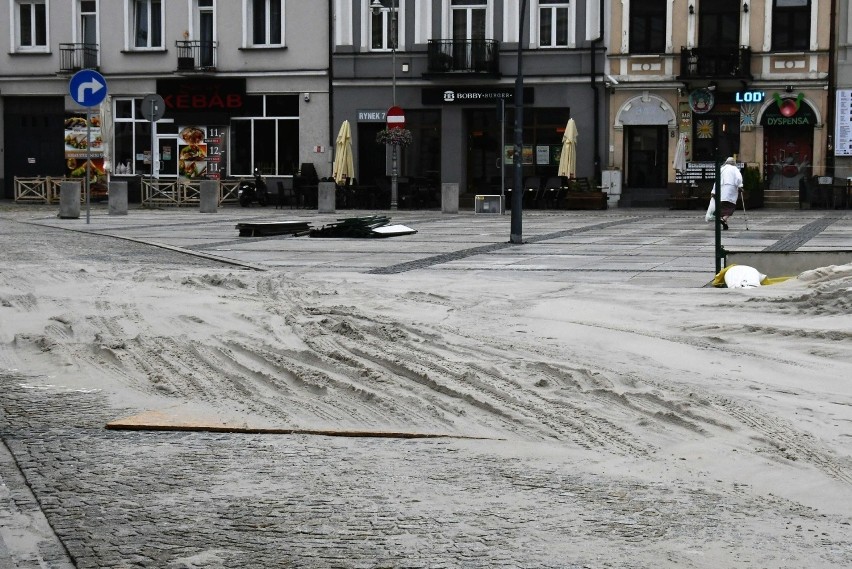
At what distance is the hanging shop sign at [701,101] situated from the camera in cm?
4169

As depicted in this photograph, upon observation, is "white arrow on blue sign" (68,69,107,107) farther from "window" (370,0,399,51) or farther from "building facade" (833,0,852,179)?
"building facade" (833,0,852,179)

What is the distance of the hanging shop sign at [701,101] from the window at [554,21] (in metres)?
4.45

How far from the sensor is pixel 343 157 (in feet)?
141

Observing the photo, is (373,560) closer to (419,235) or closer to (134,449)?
(134,449)

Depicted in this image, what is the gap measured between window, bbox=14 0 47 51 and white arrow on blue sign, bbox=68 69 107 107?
24.3m

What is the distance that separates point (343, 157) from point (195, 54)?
728cm

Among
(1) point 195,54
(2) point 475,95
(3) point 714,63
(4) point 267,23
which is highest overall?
(4) point 267,23

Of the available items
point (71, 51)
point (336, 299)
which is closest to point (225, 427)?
point (336, 299)

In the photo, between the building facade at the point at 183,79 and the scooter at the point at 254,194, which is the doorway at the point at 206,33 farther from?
the scooter at the point at 254,194

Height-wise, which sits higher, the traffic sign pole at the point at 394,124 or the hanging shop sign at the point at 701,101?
the hanging shop sign at the point at 701,101

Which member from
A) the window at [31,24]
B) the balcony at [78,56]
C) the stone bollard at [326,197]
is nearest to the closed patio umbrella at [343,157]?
the stone bollard at [326,197]

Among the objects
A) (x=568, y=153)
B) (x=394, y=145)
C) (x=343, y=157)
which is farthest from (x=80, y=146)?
(x=568, y=153)

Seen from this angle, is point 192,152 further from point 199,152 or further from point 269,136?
point 269,136

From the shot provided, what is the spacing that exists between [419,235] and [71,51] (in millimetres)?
26870
